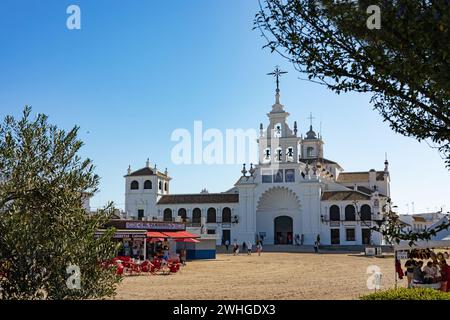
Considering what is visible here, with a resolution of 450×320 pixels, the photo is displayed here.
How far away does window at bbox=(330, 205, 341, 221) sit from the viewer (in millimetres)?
58438

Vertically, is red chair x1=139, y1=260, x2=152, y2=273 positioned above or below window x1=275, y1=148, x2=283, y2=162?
below

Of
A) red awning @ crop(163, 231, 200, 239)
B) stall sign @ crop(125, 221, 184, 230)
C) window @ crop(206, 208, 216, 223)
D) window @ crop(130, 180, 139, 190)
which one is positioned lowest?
red awning @ crop(163, 231, 200, 239)

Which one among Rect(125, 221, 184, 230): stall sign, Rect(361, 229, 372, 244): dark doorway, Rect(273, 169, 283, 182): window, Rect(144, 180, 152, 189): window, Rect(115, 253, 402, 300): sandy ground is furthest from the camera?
Rect(144, 180, 152, 189): window

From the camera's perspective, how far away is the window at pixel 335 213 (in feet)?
192

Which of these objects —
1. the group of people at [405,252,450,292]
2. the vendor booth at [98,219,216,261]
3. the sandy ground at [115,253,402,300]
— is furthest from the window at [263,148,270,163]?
the group of people at [405,252,450,292]

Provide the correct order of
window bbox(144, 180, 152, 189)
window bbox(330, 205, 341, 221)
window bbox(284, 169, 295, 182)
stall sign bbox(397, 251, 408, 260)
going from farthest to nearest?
1. window bbox(144, 180, 152, 189)
2. window bbox(284, 169, 295, 182)
3. window bbox(330, 205, 341, 221)
4. stall sign bbox(397, 251, 408, 260)

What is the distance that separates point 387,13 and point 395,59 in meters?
0.56

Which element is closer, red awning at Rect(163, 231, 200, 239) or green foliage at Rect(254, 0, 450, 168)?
green foliage at Rect(254, 0, 450, 168)

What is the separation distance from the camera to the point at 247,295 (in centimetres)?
1733

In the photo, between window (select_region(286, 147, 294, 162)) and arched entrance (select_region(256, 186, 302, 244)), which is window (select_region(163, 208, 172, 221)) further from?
window (select_region(286, 147, 294, 162))

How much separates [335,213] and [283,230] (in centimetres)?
670

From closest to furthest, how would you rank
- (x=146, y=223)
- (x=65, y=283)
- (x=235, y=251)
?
(x=65, y=283)
(x=146, y=223)
(x=235, y=251)

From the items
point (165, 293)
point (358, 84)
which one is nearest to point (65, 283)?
point (358, 84)
